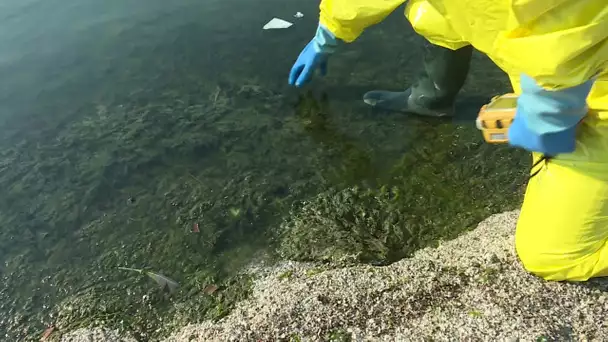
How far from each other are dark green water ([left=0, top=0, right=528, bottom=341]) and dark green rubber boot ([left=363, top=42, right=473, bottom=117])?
0.06 m

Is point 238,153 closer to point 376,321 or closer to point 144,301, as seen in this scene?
point 144,301

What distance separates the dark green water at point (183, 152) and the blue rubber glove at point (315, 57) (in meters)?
0.15

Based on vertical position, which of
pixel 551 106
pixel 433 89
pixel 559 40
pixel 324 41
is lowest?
pixel 433 89

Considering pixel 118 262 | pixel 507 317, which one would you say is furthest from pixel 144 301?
pixel 507 317

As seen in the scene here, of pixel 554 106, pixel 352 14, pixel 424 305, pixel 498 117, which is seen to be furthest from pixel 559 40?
pixel 352 14

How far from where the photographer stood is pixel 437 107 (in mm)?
2939

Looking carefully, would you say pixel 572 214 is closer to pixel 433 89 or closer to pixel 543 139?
pixel 543 139

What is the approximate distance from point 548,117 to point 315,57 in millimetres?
1448

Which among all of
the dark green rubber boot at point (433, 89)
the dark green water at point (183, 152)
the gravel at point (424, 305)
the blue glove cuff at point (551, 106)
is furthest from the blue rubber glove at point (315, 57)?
the blue glove cuff at point (551, 106)

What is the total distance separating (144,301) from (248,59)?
1677mm

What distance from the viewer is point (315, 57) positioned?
9.47 ft

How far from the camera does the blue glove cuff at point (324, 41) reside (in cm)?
274

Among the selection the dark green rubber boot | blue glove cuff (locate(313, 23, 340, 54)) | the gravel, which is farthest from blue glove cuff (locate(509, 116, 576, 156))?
blue glove cuff (locate(313, 23, 340, 54))

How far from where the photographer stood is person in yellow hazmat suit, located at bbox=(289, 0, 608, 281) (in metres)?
1.42
